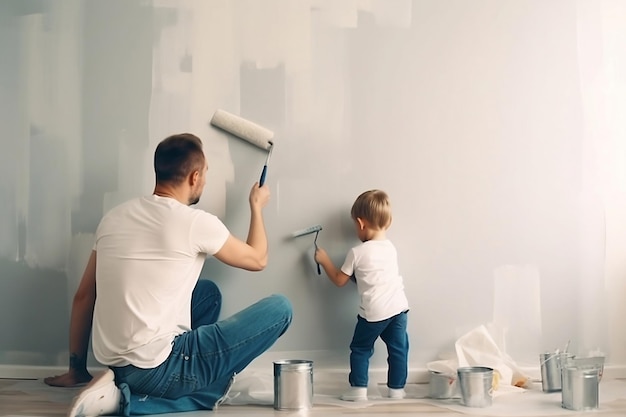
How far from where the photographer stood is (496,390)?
2213 millimetres

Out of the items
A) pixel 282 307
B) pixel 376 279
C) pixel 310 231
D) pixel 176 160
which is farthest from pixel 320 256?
pixel 176 160

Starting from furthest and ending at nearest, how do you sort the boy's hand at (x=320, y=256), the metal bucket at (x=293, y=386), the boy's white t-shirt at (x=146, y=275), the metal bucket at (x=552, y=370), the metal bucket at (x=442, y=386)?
1. the boy's hand at (x=320, y=256)
2. the metal bucket at (x=552, y=370)
3. the metal bucket at (x=442, y=386)
4. the metal bucket at (x=293, y=386)
5. the boy's white t-shirt at (x=146, y=275)

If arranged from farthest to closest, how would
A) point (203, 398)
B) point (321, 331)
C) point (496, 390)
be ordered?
point (321, 331)
point (496, 390)
point (203, 398)

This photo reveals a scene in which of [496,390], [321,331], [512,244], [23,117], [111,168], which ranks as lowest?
[496,390]

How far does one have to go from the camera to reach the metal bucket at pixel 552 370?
89.0 inches

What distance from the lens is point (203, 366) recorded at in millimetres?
1961

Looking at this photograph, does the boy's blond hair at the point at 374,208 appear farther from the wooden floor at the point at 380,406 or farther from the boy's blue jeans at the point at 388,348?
the wooden floor at the point at 380,406

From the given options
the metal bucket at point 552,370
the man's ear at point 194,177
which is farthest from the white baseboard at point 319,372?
the man's ear at point 194,177

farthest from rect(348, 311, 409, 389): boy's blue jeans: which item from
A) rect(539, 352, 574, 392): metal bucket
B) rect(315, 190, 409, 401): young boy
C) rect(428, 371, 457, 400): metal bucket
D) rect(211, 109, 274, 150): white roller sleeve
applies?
rect(211, 109, 274, 150): white roller sleeve

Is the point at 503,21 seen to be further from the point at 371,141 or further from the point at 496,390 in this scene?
the point at 496,390

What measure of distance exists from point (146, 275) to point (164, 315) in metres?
0.13

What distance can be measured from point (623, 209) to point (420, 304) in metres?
0.87

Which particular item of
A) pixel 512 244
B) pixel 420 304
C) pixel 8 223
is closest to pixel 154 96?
pixel 8 223

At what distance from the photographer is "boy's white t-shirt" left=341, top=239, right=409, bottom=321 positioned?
88.8 inches
